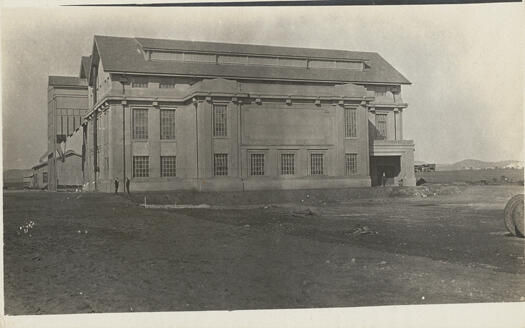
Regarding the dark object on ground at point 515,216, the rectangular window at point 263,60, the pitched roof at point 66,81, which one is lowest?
the dark object on ground at point 515,216

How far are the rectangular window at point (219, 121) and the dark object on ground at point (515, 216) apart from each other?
24.3 feet

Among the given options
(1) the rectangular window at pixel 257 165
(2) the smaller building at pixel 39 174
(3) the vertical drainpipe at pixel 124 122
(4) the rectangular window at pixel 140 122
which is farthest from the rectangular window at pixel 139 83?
(1) the rectangular window at pixel 257 165

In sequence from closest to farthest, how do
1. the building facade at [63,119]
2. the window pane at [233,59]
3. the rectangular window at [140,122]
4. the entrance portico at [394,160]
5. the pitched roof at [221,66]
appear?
the pitched roof at [221,66] → the window pane at [233,59] → the building facade at [63,119] → the rectangular window at [140,122] → the entrance portico at [394,160]

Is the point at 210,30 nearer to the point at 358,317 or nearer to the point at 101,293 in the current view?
the point at 101,293

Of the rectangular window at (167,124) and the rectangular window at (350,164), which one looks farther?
the rectangular window at (350,164)

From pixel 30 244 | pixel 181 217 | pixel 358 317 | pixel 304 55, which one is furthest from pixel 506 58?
pixel 30 244

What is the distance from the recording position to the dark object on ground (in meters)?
7.44

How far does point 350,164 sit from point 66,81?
354 inches

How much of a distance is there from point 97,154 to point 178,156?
3680 millimetres

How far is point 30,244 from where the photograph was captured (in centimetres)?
686

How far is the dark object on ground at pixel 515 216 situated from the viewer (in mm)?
7441

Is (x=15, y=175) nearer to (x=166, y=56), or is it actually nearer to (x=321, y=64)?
(x=166, y=56)

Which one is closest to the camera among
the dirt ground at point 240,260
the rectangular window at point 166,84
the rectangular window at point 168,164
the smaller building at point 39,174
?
the dirt ground at point 240,260

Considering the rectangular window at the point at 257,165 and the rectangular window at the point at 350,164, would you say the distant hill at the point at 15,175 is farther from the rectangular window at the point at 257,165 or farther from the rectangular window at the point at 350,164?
the rectangular window at the point at 350,164
